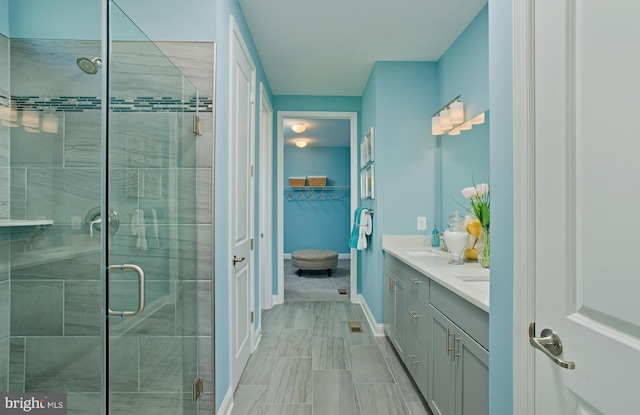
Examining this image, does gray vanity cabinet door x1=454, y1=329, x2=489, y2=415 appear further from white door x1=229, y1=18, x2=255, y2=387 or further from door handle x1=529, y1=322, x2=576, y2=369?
white door x1=229, y1=18, x2=255, y2=387

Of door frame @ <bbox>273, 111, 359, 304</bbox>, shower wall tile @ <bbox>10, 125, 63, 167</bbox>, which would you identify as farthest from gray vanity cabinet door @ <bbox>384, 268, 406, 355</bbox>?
shower wall tile @ <bbox>10, 125, 63, 167</bbox>

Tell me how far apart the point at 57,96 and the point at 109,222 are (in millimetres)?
573

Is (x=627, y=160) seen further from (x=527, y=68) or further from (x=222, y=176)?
(x=222, y=176)

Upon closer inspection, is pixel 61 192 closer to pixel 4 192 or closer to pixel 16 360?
pixel 4 192

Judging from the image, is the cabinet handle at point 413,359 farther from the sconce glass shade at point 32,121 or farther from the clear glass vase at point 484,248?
the sconce glass shade at point 32,121

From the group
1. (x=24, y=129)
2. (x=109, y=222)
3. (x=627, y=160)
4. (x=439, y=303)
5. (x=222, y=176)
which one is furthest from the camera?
(x=222, y=176)

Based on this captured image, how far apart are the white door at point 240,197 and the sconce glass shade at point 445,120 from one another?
164 cm

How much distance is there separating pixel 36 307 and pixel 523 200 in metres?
1.82

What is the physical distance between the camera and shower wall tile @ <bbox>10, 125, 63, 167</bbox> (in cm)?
122

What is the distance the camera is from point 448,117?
266 cm

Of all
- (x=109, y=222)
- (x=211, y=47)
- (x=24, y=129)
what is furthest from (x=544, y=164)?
(x=24, y=129)

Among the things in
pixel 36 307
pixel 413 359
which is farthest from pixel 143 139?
pixel 413 359

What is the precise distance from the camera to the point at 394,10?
229 centimetres

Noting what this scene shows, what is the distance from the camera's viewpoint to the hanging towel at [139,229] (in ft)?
4.24
